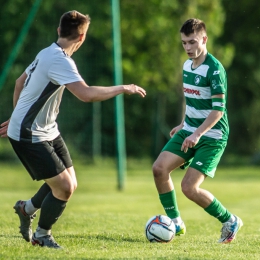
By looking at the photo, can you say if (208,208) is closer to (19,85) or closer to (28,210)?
(28,210)

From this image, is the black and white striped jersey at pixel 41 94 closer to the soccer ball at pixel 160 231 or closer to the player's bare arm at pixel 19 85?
the player's bare arm at pixel 19 85

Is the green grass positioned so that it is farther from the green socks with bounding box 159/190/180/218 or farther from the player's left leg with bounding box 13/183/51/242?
the green socks with bounding box 159/190/180/218

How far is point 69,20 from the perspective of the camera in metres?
5.95

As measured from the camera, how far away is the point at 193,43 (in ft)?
22.8

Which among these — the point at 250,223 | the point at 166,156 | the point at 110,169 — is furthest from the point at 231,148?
the point at 166,156

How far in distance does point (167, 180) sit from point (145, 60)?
64.0 feet

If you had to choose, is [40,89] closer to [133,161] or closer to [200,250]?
[200,250]

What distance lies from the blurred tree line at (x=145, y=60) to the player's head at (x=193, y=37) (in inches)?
400

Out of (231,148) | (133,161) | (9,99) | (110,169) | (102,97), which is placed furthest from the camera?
(231,148)

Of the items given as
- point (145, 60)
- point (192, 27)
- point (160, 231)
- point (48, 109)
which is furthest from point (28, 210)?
point (145, 60)

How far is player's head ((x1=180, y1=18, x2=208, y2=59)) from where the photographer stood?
6.92 metres

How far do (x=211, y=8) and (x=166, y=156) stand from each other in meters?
19.8

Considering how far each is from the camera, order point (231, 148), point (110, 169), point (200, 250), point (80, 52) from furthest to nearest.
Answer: point (231, 148) → point (110, 169) → point (80, 52) → point (200, 250)

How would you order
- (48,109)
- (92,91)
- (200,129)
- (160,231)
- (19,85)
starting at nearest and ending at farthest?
(92,91) → (48,109) → (19,85) → (200,129) → (160,231)
